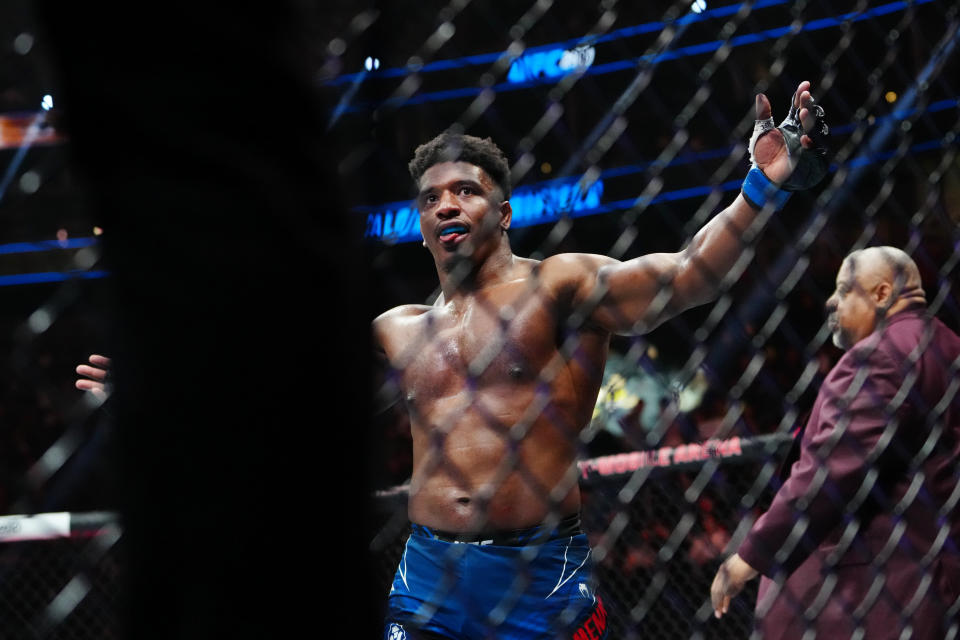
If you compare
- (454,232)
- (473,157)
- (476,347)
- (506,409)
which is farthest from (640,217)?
(506,409)

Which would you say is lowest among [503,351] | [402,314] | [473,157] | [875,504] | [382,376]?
[382,376]

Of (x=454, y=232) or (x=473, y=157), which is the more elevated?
(x=473, y=157)

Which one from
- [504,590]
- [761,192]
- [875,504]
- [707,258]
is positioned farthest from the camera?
[875,504]

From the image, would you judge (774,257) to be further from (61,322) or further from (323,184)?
(323,184)

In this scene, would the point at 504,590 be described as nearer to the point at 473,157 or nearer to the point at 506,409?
the point at 506,409

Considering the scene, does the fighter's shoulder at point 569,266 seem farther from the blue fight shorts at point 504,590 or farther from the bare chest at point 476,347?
the blue fight shorts at point 504,590

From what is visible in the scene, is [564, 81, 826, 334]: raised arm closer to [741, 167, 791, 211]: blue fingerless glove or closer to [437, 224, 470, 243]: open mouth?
[741, 167, 791, 211]: blue fingerless glove

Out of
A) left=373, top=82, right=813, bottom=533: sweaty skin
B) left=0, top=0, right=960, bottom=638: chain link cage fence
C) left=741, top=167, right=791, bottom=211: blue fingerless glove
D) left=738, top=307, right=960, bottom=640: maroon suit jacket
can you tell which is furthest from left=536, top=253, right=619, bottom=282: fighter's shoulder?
left=0, top=0, right=960, bottom=638: chain link cage fence

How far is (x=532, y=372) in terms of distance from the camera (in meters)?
2.34

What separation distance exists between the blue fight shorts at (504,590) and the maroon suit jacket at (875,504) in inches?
17.9

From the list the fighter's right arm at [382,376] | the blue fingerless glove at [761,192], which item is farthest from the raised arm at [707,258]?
the fighter's right arm at [382,376]

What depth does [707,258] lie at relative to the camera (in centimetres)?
202

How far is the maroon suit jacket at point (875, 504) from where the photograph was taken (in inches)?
92.5

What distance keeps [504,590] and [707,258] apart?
32.8 inches
